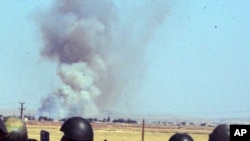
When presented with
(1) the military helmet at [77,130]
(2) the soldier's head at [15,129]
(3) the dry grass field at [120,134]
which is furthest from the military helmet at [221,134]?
(3) the dry grass field at [120,134]

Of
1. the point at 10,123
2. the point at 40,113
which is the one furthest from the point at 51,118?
the point at 10,123

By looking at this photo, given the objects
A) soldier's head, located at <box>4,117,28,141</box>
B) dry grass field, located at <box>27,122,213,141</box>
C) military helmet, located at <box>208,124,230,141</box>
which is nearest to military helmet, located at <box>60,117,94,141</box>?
soldier's head, located at <box>4,117,28,141</box>

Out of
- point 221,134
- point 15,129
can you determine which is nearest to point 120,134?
point 15,129

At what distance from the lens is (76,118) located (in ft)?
47.5

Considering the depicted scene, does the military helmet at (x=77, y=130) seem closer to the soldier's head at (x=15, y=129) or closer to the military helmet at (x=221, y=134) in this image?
the soldier's head at (x=15, y=129)

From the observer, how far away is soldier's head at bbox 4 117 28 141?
16344 mm

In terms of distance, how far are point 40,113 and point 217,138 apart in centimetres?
16927

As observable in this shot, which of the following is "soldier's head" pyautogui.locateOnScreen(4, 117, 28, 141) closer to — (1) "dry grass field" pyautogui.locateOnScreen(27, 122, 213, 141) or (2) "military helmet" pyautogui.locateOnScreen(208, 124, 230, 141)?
(2) "military helmet" pyautogui.locateOnScreen(208, 124, 230, 141)

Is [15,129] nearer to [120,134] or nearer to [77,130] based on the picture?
[77,130]

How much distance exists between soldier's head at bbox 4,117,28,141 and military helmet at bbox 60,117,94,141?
2606 millimetres

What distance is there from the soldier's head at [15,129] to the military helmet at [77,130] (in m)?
2.61

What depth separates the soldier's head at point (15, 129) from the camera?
53.6 ft

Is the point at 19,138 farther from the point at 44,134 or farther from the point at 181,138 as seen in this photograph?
the point at 181,138

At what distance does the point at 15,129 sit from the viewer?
54.3 ft
